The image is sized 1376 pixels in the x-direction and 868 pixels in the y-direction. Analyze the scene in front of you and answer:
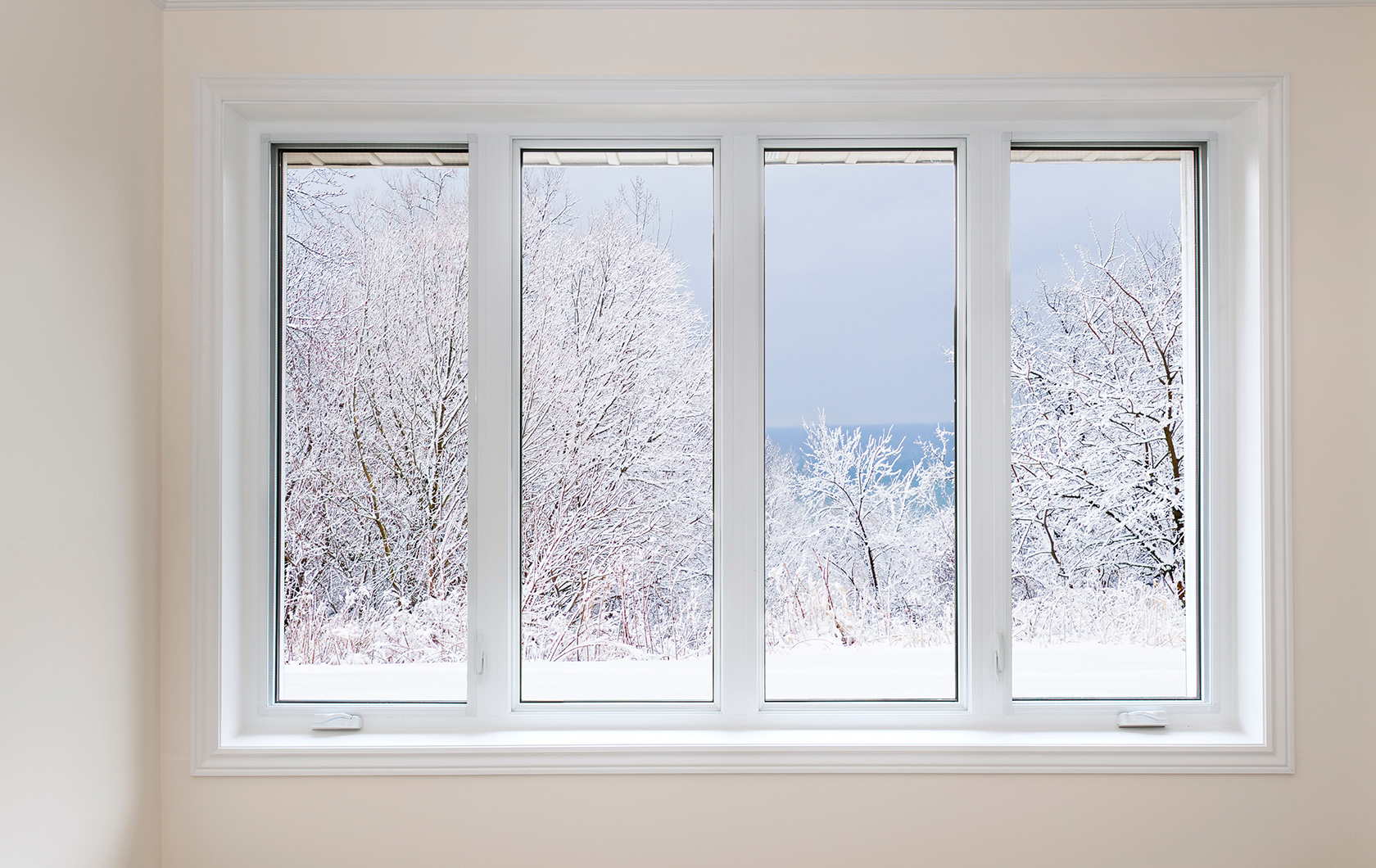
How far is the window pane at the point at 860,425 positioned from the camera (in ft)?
5.96

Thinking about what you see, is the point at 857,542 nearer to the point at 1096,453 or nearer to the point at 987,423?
the point at 987,423

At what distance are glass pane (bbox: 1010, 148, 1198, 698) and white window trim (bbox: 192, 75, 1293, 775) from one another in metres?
0.06

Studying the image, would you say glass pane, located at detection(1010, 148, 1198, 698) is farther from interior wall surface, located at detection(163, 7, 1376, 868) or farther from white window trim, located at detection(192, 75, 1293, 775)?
interior wall surface, located at detection(163, 7, 1376, 868)

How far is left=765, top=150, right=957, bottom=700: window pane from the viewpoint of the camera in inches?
71.5

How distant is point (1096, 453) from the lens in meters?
1.82

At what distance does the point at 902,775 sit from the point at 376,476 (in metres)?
1.42

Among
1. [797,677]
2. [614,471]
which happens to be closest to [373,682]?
[614,471]

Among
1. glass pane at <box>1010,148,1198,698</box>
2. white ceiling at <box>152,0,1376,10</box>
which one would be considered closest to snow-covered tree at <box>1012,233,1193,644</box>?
glass pane at <box>1010,148,1198,698</box>

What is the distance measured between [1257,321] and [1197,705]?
3.03 feet

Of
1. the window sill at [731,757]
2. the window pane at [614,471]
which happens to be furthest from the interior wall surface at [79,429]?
the window pane at [614,471]

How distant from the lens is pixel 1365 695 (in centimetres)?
167

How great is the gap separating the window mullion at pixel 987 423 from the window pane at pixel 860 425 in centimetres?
5

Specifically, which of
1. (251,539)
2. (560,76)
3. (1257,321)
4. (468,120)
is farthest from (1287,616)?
(251,539)

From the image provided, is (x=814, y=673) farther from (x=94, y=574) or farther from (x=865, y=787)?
(x=94, y=574)
